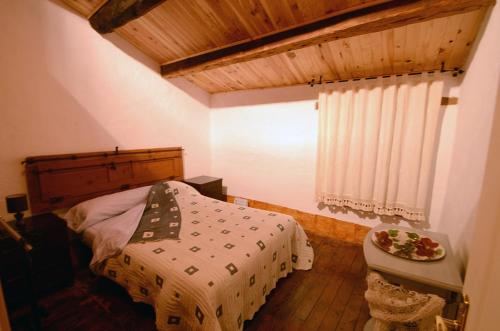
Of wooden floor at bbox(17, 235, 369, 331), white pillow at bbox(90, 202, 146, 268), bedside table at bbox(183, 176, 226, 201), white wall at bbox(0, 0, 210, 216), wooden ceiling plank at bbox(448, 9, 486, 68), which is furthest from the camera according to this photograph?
bedside table at bbox(183, 176, 226, 201)

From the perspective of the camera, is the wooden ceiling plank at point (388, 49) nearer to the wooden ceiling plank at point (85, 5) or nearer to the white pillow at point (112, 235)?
the wooden ceiling plank at point (85, 5)

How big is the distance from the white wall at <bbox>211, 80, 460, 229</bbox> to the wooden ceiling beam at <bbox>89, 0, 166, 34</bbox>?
70.1 inches

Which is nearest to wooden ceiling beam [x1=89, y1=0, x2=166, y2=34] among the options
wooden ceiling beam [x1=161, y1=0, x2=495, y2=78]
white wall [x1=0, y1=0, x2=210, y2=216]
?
white wall [x1=0, y1=0, x2=210, y2=216]

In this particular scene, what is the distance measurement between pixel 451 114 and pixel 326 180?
139 centimetres

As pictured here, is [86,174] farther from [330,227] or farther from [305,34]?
[330,227]

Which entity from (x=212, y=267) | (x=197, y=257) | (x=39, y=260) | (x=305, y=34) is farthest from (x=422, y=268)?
(x=39, y=260)

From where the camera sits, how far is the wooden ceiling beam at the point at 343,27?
4.37ft

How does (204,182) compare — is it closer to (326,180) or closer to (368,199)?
(326,180)

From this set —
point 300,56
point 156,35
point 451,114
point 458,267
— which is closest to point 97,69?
point 156,35

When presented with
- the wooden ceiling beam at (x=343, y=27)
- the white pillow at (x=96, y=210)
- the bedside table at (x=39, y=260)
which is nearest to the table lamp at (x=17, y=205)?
the bedside table at (x=39, y=260)

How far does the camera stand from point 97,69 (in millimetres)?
2363

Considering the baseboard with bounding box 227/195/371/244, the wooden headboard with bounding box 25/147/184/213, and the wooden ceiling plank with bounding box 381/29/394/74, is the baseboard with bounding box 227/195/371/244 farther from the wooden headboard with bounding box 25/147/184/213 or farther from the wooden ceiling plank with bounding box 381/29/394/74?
the wooden headboard with bounding box 25/147/184/213

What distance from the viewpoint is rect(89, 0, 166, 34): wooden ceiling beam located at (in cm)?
188

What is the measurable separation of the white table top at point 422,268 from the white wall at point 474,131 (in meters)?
0.12
